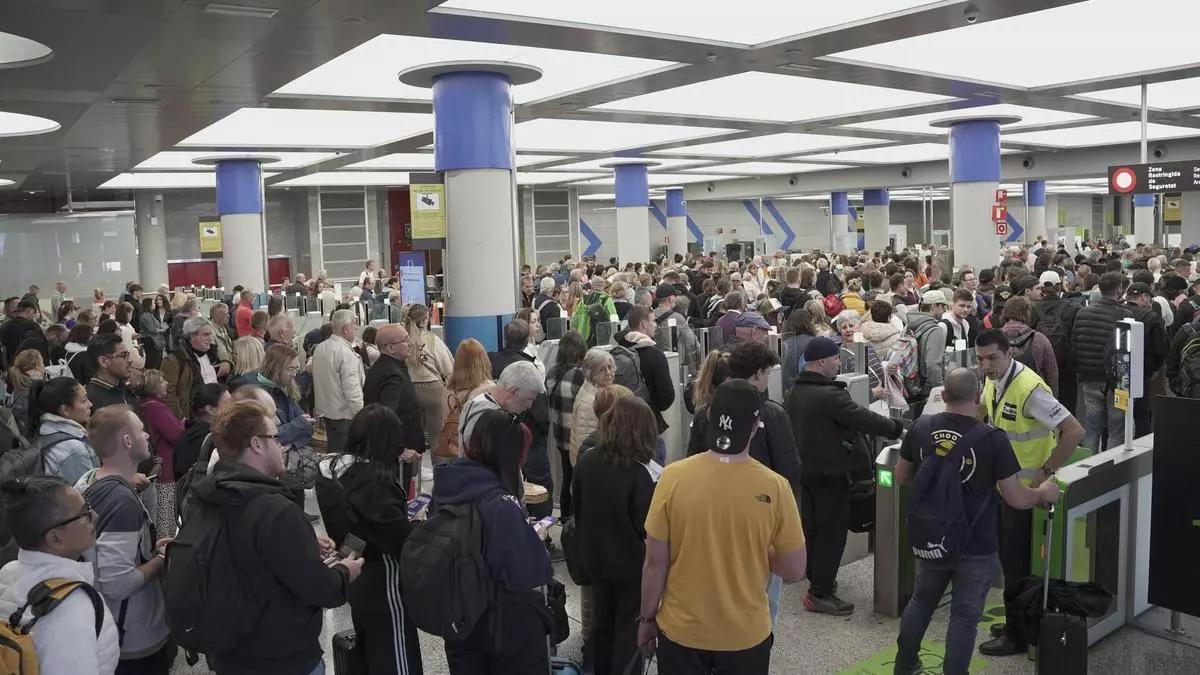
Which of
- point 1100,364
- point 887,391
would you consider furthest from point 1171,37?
point 887,391

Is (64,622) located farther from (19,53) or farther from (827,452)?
(19,53)

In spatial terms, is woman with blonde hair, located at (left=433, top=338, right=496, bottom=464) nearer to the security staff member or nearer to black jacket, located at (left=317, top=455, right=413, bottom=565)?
black jacket, located at (left=317, top=455, right=413, bottom=565)

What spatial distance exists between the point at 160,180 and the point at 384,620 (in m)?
23.9

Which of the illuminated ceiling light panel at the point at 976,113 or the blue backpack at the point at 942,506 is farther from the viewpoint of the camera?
the illuminated ceiling light panel at the point at 976,113

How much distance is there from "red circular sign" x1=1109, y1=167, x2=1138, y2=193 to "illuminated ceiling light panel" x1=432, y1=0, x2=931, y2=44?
719 centimetres

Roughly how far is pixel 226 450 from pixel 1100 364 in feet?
24.7

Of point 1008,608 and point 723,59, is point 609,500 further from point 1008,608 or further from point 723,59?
point 723,59

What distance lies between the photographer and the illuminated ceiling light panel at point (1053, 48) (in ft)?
31.0

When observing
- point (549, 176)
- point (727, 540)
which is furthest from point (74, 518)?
point (549, 176)

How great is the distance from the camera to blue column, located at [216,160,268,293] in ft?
62.6

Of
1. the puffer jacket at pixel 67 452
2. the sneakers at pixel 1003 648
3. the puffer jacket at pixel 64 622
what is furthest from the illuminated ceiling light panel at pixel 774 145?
the puffer jacket at pixel 64 622

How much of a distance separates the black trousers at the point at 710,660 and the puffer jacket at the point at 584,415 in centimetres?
247

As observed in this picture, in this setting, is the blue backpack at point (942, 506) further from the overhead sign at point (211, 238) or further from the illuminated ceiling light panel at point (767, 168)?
the illuminated ceiling light panel at point (767, 168)

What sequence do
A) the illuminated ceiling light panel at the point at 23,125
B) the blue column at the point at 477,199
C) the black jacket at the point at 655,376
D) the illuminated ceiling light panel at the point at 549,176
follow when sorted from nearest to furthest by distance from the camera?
the black jacket at the point at 655,376 → the blue column at the point at 477,199 → the illuminated ceiling light panel at the point at 23,125 → the illuminated ceiling light panel at the point at 549,176
